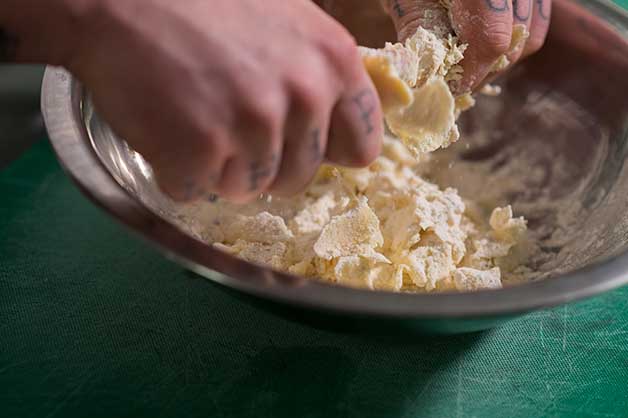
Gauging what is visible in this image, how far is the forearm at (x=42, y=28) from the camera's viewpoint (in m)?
0.46

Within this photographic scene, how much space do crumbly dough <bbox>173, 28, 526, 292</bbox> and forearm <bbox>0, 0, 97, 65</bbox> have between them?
0.23 m

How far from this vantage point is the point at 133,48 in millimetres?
441

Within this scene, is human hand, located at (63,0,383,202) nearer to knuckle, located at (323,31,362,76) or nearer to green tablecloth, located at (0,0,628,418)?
knuckle, located at (323,31,362,76)

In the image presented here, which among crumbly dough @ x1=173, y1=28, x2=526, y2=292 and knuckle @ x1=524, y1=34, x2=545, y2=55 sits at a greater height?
knuckle @ x1=524, y1=34, x2=545, y2=55

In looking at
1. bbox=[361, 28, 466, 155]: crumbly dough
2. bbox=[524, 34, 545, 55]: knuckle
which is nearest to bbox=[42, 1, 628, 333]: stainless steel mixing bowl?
bbox=[524, 34, 545, 55]: knuckle

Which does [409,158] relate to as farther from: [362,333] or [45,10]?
[45,10]

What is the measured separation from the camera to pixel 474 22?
690 millimetres

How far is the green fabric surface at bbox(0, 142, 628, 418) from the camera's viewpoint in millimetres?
633

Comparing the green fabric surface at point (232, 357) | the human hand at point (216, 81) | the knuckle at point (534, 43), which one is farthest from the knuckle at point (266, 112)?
the knuckle at point (534, 43)

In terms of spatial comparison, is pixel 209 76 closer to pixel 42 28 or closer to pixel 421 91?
pixel 42 28

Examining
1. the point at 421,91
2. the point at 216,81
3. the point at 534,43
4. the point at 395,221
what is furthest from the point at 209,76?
the point at 534,43

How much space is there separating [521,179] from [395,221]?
0.22m

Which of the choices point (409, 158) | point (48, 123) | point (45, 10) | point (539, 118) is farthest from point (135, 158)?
point (539, 118)

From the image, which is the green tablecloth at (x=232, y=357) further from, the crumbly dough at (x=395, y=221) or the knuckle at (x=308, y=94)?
the knuckle at (x=308, y=94)
